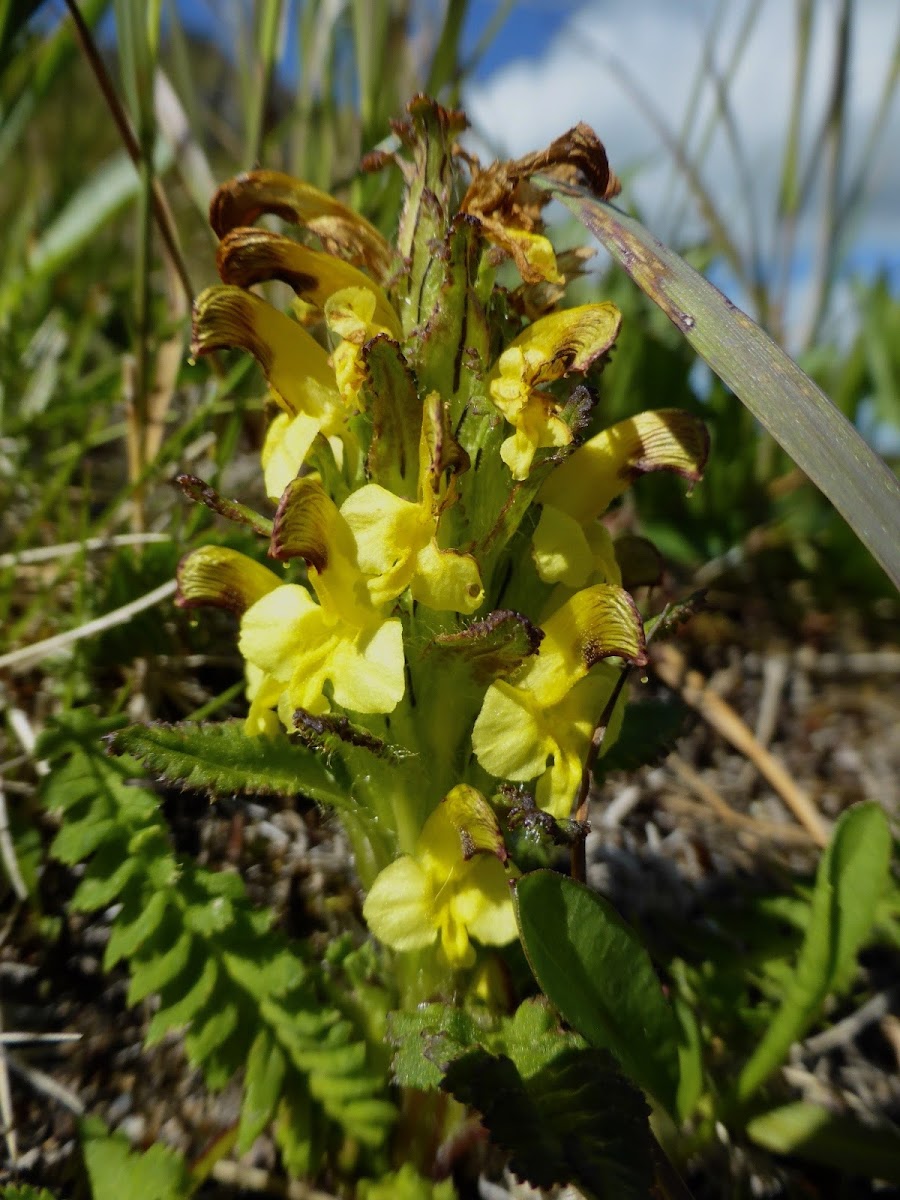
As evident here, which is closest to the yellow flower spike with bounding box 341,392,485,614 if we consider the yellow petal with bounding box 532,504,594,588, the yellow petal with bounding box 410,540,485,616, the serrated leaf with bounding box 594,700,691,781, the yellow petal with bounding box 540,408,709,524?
the yellow petal with bounding box 410,540,485,616

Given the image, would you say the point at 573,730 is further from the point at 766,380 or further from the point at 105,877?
the point at 105,877

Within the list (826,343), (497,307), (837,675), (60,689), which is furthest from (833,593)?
(60,689)

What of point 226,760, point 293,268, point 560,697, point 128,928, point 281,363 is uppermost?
point 293,268

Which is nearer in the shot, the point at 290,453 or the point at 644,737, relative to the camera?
the point at 290,453

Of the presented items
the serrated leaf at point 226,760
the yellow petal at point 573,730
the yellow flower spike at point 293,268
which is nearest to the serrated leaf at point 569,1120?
the yellow petal at point 573,730

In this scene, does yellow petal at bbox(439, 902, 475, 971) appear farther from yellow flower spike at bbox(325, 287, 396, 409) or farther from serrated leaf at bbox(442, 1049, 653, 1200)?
yellow flower spike at bbox(325, 287, 396, 409)

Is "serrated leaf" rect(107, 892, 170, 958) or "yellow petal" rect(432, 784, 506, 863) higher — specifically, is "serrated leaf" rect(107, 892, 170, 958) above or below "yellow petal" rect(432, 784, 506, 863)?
below

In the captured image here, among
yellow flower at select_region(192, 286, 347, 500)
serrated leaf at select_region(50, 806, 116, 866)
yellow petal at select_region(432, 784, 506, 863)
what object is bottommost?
serrated leaf at select_region(50, 806, 116, 866)

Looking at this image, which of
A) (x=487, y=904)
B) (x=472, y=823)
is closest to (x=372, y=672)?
(x=472, y=823)
